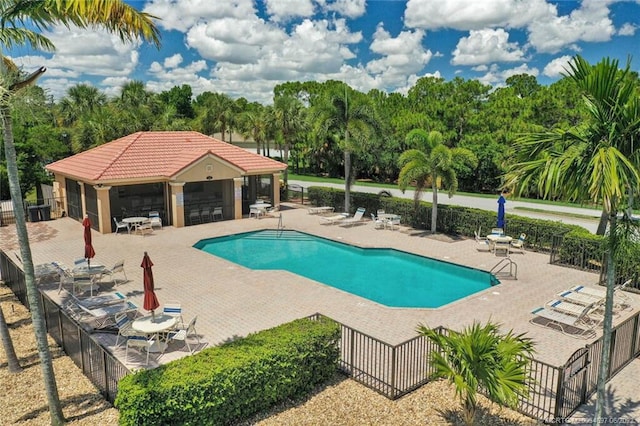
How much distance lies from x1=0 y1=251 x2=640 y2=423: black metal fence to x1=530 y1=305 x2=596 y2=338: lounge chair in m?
1.40

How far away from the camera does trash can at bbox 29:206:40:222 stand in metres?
25.9

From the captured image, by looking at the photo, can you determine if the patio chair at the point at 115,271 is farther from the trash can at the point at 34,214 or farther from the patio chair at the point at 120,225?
the trash can at the point at 34,214

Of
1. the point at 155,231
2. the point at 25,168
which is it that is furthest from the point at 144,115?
the point at 155,231

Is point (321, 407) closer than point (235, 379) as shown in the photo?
No

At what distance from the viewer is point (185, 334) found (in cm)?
1103

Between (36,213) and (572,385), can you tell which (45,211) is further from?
(572,385)

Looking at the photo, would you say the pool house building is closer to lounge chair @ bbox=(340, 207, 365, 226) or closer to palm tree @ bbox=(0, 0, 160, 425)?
lounge chair @ bbox=(340, 207, 365, 226)

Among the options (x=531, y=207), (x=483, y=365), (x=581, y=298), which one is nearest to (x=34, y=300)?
(x=483, y=365)

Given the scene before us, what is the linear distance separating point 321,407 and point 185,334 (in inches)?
154

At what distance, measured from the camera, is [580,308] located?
1309 cm

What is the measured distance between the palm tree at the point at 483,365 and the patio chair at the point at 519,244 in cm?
1395

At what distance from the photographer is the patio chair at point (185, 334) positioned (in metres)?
11.0

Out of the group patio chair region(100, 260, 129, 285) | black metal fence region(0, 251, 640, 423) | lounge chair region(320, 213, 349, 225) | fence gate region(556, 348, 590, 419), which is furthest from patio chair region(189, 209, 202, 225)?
fence gate region(556, 348, 590, 419)

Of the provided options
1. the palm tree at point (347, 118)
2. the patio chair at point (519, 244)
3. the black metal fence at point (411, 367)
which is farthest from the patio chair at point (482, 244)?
the black metal fence at point (411, 367)
